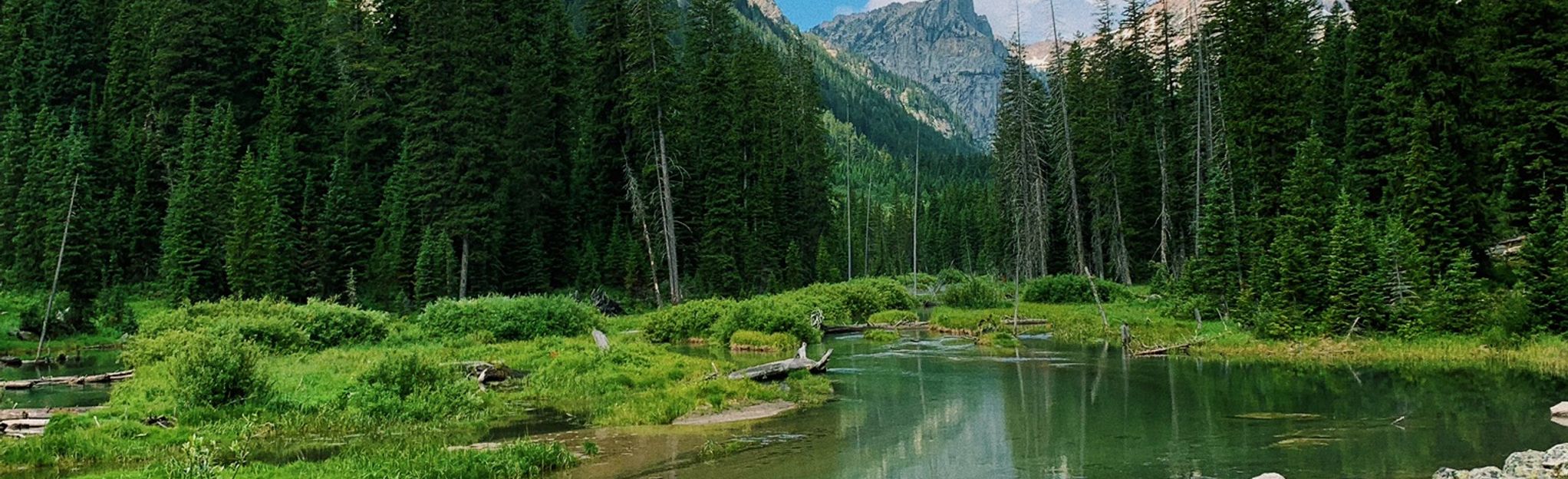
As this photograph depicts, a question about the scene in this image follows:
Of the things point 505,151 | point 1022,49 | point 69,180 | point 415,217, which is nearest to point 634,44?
point 505,151

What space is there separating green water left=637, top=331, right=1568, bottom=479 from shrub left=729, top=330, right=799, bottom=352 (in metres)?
7.31

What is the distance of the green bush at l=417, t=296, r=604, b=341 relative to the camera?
36.3 meters

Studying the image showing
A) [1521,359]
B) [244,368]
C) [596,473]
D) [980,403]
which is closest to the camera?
[596,473]

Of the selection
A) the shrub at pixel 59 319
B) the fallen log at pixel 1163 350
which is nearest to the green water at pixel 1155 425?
the fallen log at pixel 1163 350

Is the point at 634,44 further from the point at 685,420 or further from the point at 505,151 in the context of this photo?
the point at 685,420

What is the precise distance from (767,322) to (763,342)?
1456 millimetres

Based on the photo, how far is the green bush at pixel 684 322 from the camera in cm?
4075

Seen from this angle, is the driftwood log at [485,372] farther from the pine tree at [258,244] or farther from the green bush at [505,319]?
the pine tree at [258,244]

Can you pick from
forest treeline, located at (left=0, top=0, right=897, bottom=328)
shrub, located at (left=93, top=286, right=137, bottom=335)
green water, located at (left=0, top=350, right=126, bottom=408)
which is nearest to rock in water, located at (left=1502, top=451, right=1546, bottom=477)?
green water, located at (left=0, top=350, right=126, bottom=408)

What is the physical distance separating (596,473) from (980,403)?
434 inches

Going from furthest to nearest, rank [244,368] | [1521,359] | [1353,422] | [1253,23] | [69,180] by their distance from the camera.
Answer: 1. [69,180]
2. [1253,23]
3. [1521,359]
4. [244,368]
5. [1353,422]

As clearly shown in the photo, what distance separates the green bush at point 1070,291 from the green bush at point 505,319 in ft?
92.8

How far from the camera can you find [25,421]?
1783cm

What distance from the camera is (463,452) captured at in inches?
591
